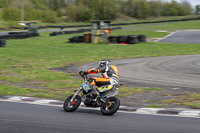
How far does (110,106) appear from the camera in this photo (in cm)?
670

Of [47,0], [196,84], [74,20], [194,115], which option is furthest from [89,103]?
[47,0]

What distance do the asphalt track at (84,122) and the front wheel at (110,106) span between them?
126mm

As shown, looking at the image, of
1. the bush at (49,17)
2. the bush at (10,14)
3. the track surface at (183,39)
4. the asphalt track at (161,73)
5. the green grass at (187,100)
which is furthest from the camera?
the bush at (49,17)

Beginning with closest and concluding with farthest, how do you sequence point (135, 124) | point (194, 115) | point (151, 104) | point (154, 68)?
point (135, 124) < point (194, 115) < point (151, 104) < point (154, 68)

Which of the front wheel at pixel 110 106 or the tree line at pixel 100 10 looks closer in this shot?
the front wheel at pixel 110 106

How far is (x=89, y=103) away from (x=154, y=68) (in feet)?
25.0

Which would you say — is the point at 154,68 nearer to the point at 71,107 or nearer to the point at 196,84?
the point at 196,84

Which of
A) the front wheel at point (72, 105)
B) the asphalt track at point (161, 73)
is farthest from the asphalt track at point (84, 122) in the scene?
the asphalt track at point (161, 73)

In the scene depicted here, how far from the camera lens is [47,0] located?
130 m

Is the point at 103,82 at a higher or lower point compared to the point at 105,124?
higher

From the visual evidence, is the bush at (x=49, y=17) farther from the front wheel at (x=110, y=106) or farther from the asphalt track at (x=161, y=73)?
the front wheel at (x=110, y=106)

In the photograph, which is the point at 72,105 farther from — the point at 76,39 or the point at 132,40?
the point at 76,39

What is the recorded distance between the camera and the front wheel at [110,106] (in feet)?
21.6

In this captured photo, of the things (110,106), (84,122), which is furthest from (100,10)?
(84,122)
